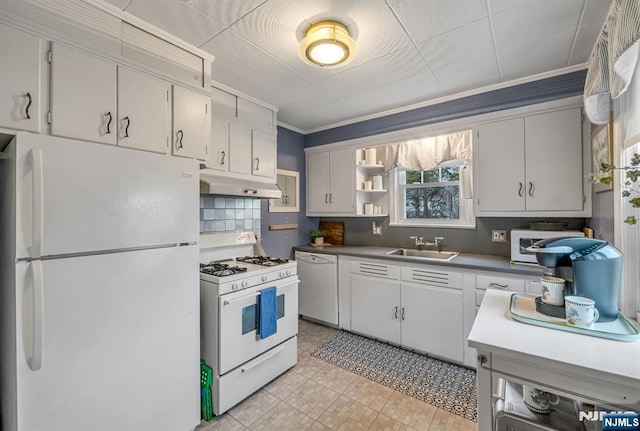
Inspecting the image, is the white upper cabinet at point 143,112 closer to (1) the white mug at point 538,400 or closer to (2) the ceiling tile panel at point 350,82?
(2) the ceiling tile panel at point 350,82

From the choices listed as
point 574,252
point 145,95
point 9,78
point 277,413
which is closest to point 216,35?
point 145,95

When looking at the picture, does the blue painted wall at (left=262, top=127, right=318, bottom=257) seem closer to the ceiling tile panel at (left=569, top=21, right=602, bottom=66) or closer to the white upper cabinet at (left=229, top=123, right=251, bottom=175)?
the white upper cabinet at (left=229, top=123, right=251, bottom=175)

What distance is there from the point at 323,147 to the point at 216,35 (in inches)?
→ 78.7

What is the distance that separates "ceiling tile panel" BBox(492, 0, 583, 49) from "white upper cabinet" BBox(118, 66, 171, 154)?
2.08 meters

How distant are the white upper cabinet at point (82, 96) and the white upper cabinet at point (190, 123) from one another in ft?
1.14

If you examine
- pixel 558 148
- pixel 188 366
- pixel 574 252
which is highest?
pixel 558 148

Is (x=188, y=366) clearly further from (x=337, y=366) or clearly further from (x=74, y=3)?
(x=74, y=3)

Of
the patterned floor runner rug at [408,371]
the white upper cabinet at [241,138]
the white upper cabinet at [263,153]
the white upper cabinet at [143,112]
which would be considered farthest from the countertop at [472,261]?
the white upper cabinet at [143,112]

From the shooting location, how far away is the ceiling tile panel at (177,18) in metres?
1.53

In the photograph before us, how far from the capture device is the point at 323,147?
3.64 meters

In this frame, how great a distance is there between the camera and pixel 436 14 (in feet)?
5.23

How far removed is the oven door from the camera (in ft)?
6.25

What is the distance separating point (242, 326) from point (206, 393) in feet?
1.56

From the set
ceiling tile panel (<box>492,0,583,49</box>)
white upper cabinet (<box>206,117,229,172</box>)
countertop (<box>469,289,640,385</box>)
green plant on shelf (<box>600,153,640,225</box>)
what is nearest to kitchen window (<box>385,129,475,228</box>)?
ceiling tile panel (<box>492,0,583,49</box>)
